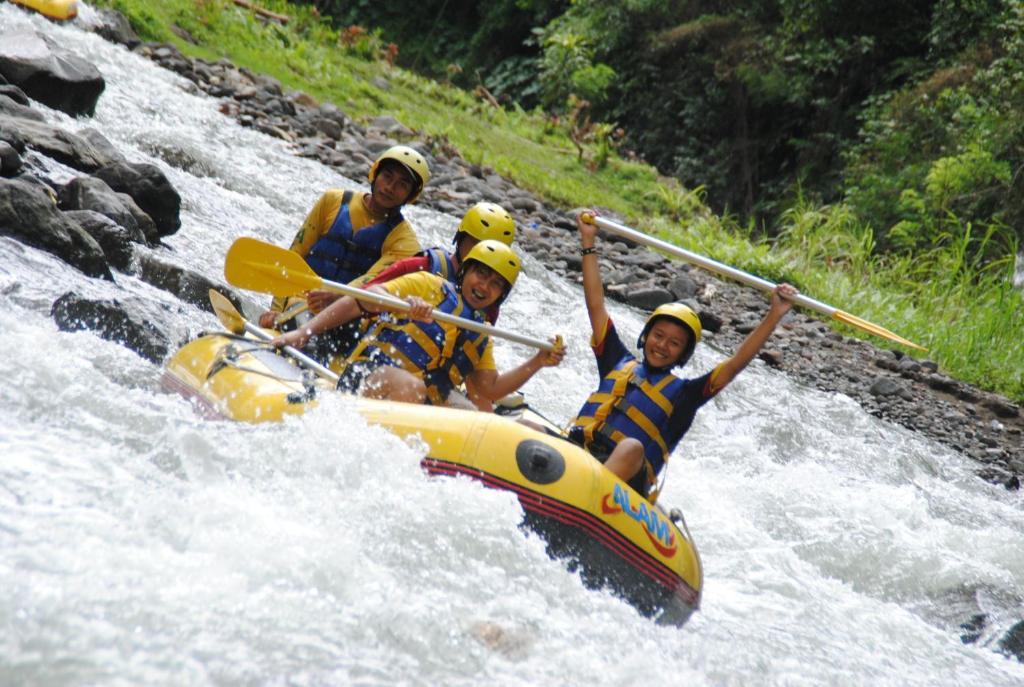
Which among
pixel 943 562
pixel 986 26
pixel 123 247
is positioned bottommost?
pixel 123 247

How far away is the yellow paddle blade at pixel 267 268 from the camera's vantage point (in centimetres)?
523

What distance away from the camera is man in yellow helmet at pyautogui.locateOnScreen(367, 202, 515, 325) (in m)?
5.33

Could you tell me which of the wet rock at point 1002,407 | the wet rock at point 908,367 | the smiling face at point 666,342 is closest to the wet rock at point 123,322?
the smiling face at point 666,342

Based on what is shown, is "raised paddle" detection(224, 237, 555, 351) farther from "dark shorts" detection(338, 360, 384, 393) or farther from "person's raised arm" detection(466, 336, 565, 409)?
"person's raised arm" detection(466, 336, 565, 409)

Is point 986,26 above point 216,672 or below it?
above

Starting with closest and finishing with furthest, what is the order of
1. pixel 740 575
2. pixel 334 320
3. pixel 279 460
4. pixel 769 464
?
1. pixel 279 460
2. pixel 334 320
3. pixel 740 575
4. pixel 769 464

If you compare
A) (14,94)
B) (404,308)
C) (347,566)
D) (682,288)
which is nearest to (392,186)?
(404,308)

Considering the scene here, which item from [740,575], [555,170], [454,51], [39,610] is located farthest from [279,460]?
[454,51]

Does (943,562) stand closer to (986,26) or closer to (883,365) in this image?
(883,365)

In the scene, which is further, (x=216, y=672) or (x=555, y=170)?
(x=555, y=170)

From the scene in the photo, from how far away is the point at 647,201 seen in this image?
→ 50.2 feet

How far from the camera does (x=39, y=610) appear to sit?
9.36ft

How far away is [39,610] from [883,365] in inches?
343

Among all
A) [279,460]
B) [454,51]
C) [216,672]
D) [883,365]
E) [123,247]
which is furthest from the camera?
[454,51]
